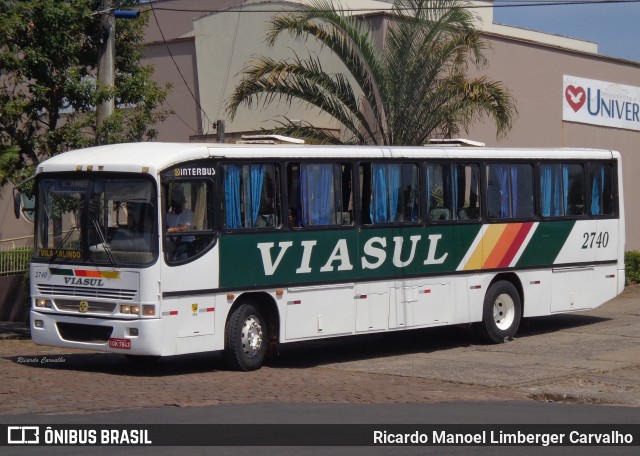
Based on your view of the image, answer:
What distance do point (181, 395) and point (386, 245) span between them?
4.89 metres

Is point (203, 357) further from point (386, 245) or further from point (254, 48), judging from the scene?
point (254, 48)

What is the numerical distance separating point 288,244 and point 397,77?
657cm

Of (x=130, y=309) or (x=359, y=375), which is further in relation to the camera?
(x=359, y=375)

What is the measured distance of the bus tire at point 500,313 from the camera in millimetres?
17922

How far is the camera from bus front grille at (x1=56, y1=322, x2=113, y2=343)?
13945 millimetres

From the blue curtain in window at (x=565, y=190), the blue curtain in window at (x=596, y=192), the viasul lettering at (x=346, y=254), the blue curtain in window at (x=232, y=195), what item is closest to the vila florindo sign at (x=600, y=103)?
the blue curtain in window at (x=596, y=192)

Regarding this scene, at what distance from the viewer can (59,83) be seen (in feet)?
64.3

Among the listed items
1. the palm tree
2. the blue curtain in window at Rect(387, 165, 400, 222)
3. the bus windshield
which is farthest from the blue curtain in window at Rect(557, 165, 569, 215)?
the bus windshield

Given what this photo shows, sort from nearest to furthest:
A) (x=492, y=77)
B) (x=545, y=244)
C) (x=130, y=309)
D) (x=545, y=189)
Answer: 1. (x=130, y=309)
2. (x=545, y=244)
3. (x=545, y=189)
4. (x=492, y=77)

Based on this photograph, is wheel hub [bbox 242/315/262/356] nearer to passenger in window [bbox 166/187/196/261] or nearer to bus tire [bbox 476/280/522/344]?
passenger in window [bbox 166/187/196/261]

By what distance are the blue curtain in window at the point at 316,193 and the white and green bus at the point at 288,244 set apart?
0.8 inches

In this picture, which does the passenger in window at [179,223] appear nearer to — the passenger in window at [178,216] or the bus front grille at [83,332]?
the passenger in window at [178,216]

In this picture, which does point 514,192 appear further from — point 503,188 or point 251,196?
point 251,196

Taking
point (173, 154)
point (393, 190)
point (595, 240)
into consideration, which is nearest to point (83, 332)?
point (173, 154)
